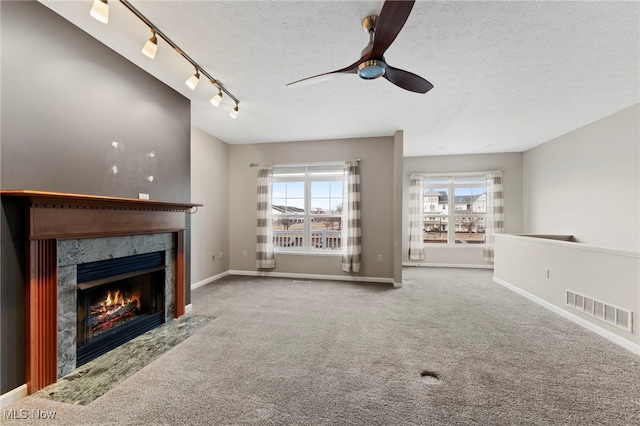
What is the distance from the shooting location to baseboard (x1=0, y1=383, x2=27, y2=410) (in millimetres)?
A: 1610

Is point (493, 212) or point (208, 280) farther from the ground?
point (493, 212)

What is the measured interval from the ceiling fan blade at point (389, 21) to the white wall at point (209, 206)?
342cm

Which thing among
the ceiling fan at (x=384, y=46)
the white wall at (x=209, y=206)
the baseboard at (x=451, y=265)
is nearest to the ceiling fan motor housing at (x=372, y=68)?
the ceiling fan at (x=384, y=46)

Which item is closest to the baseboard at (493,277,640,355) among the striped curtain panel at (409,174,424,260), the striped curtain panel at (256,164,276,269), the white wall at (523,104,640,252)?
the white wall at (523,104,640,252)

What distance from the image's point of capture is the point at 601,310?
271cm

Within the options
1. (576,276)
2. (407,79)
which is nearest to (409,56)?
(407,79)

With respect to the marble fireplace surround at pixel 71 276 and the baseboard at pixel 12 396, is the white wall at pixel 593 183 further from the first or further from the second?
the baseboard at pixel 12 396

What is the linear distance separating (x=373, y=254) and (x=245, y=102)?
3284 millimetres

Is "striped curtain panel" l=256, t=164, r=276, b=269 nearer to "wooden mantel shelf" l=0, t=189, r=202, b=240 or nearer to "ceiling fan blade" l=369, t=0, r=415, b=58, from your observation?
"wooden mantel shelf" l=0, t=189, r=202, b=240

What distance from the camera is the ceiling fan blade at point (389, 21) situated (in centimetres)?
134

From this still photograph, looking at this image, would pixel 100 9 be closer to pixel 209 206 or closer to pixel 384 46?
pixel 384 46

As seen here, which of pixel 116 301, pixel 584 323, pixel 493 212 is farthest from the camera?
pixel 493 212

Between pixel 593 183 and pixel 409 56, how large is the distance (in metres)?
3.94

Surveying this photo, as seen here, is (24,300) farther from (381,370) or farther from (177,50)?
(381,370)
